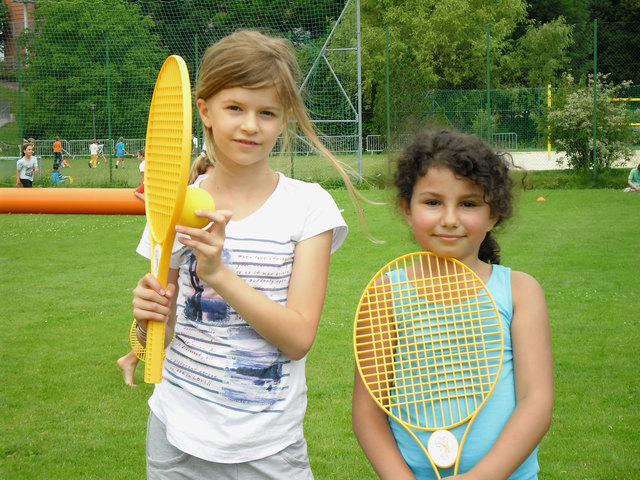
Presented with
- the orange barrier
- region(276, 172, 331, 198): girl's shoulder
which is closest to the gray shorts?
region(276, 172, 331, 198): girl's shoulder

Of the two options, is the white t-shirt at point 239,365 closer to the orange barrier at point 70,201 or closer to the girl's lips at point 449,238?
the girl's lips at point 449,238

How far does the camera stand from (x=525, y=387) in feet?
5.94

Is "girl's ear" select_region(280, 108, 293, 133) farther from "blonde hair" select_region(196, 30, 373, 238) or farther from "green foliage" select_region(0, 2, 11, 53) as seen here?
"green foliage" select_region(0, 2, 11, 53)

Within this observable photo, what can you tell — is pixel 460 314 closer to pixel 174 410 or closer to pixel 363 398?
pixel 363 398

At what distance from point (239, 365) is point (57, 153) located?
20654 mm

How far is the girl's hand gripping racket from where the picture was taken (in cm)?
181

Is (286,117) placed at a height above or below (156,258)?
above

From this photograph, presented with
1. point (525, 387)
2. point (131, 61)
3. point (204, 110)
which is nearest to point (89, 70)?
point (131, 61)

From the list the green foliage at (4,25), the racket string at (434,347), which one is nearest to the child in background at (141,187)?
the racket string at (434,347)

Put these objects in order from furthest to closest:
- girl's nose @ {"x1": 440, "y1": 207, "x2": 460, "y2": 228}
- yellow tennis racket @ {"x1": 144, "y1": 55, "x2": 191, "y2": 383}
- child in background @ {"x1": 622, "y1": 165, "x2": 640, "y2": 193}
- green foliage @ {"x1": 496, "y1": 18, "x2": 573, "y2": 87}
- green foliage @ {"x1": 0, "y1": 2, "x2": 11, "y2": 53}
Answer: green foliage @ {"x1": 496, "y1": 18, "x2": 573, "y2": 87}
green foliage @ {"x1": 0, "y1": 2, "x2": 11, "y2": 53}
child in background @ {"x1": 622, "y1": 165, "x2": 640, "y2": 193}
girl's nose @ {"x1": 440, "y1": 207, "x2": 460, "y2": 228}
yellow tennis racket @ {"x1": 144, "y1": 55, "x2": 191, "y2": 383}

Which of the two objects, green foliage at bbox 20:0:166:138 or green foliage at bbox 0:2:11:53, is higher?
green foliage at bbox 0:2:11:53

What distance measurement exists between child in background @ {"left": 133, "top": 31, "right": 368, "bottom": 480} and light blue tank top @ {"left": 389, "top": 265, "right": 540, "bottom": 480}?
0.32 meters

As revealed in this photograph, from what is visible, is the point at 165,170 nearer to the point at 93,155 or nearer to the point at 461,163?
the point at 461,163

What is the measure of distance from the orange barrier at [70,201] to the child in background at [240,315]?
4492 mm
